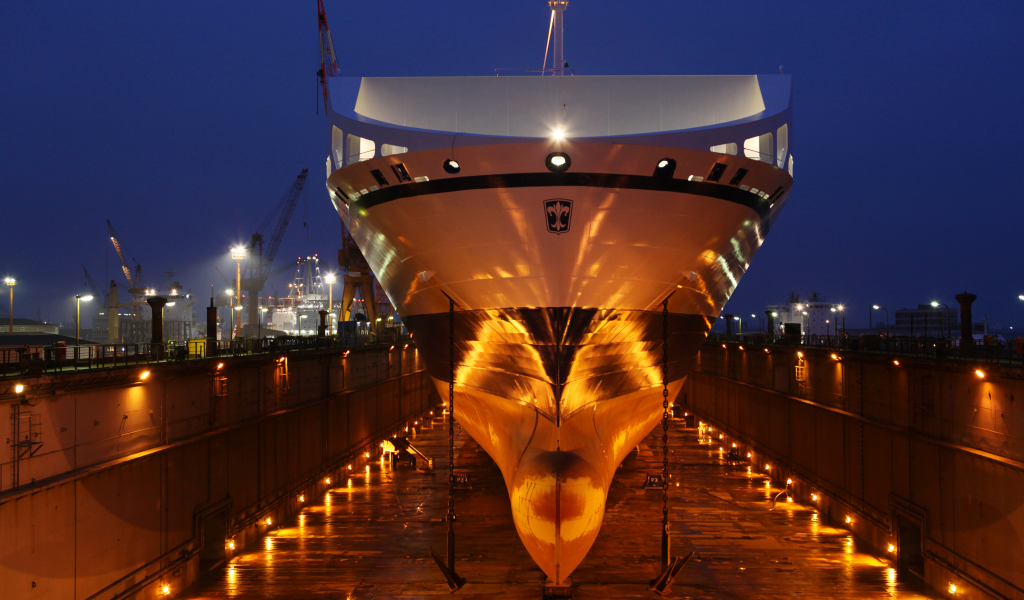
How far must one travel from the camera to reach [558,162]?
9984 mm

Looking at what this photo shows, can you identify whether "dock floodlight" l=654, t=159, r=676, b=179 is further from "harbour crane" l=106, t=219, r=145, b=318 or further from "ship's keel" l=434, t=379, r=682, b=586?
"harbour crane" l=106, t=219, r=145, b=318

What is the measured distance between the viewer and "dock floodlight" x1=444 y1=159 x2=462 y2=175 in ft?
33.9

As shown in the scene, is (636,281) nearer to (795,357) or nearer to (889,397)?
(889,397)

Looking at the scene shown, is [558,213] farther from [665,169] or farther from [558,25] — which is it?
[558,25]

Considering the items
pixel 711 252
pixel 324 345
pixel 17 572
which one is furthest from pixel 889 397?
pixel 324 345

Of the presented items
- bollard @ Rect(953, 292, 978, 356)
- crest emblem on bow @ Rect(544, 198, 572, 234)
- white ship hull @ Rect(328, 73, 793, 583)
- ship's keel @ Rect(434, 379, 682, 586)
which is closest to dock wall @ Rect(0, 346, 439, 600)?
white ship hull @ Rect(328, 73, 793, 583)

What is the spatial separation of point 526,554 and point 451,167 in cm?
1085

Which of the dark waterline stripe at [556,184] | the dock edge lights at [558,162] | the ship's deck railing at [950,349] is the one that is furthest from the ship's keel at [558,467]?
the ship's deck railing at [950,349]

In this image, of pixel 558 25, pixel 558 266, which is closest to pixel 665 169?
pixel 558 266

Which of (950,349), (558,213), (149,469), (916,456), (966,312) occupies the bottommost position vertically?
(916,456)

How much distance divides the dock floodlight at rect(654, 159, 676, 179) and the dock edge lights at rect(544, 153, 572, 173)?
1516 millimetres

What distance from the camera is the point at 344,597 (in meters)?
13.9

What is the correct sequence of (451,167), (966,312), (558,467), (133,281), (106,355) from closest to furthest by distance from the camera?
1. (451,167)
2. (558,467)
3. (106,355)
4. (966,312)
5. (133,281)

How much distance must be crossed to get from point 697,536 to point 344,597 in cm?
1019
